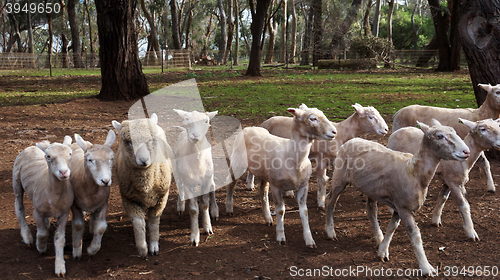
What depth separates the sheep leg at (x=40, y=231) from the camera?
4562 millimetres

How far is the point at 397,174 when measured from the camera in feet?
15.2

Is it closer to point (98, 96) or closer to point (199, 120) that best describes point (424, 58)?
point (98, 96)

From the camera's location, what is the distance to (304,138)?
5.21 meters

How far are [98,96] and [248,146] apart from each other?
9424mm

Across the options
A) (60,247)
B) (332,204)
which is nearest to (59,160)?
(60,247)

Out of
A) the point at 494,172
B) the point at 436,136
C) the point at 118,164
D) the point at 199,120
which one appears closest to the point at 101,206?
the point at 118,164

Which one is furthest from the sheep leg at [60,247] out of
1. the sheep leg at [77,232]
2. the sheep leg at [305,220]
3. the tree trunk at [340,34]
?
the tree trunk at [340,34]

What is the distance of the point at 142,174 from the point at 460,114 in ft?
19.2

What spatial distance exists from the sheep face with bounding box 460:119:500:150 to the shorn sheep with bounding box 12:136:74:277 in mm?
4996

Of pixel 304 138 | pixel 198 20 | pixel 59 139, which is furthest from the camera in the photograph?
pixel 198 20

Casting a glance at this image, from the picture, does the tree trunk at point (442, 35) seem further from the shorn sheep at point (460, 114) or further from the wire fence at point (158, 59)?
the shorn sheep at point (460, 114)

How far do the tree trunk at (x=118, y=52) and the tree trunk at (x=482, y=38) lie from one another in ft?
31.6

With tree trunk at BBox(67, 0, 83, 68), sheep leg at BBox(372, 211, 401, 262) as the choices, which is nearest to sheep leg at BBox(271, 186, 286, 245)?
sheep leg at BBox(372, 211, 401, 262)

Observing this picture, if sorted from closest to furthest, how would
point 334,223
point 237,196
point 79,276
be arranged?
1. point 79,276
2. point 334,223
3. point 237,196
